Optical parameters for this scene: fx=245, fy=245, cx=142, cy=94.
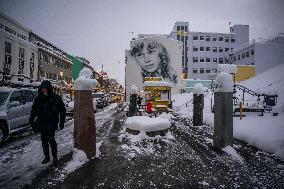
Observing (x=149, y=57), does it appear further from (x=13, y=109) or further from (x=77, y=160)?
(x=77, y=160)

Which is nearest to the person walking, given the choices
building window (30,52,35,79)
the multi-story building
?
the multi-story building

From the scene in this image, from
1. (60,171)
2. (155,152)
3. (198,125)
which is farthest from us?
(198,125)

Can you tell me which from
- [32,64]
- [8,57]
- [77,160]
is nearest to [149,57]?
[32,64]

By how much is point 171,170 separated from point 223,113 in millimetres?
2857

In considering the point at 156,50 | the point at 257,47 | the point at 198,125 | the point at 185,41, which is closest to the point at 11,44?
the point at 156,50

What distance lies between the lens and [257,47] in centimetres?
5312

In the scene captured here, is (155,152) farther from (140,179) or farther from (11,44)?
(11,44)

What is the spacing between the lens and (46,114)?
217 inches

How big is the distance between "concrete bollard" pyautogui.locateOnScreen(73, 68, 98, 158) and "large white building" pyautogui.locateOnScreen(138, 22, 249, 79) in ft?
233

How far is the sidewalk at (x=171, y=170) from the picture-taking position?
4.33m

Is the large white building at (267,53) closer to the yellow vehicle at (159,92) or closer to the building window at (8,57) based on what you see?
the yellow vehicle at (159,92)

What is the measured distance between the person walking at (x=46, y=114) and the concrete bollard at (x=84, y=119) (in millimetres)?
421

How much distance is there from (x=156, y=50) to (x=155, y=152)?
144 feet

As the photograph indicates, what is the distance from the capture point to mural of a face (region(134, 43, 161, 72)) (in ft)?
160
